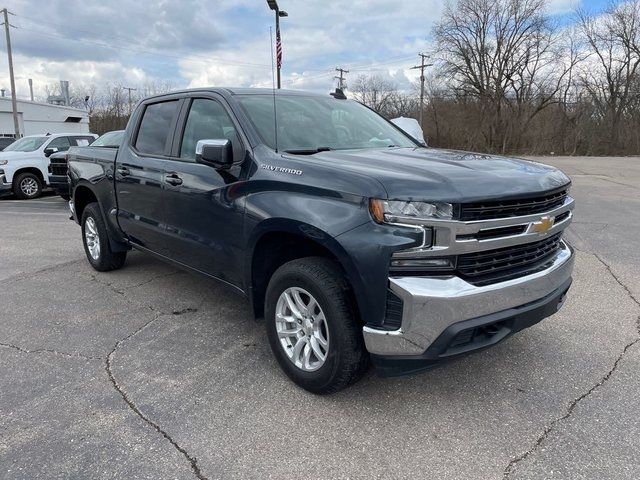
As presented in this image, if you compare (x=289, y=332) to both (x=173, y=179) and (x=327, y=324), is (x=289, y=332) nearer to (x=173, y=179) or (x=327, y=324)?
(x=327, y=324)

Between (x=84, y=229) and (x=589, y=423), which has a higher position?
(x=84, y=229)

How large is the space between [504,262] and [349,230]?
0.89m

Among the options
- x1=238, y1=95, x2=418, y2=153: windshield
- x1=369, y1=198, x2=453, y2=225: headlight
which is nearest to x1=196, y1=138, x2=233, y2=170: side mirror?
x1=238, y1=95, x2=418, y2=153: windshield

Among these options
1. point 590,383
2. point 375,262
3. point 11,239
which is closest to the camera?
point 375,262

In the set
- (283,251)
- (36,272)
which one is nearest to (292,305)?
(283,251)

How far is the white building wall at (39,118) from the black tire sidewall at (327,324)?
40.4 m

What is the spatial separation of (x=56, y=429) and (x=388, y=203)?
86.6 inches

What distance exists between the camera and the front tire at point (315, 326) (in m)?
2.82

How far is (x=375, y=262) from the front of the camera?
8.41ft

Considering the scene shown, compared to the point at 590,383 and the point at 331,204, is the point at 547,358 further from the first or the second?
the point at 331,204

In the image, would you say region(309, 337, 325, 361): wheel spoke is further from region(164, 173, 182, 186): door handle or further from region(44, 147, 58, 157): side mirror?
region(44, 147, 58, 157): side mirror

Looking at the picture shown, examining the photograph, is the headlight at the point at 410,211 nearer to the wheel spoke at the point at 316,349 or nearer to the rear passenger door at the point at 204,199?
the wheel spoke at the point at 316,349

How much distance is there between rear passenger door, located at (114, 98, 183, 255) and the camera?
171 inches

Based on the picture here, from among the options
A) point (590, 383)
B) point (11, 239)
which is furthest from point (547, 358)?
point (11, 239)
